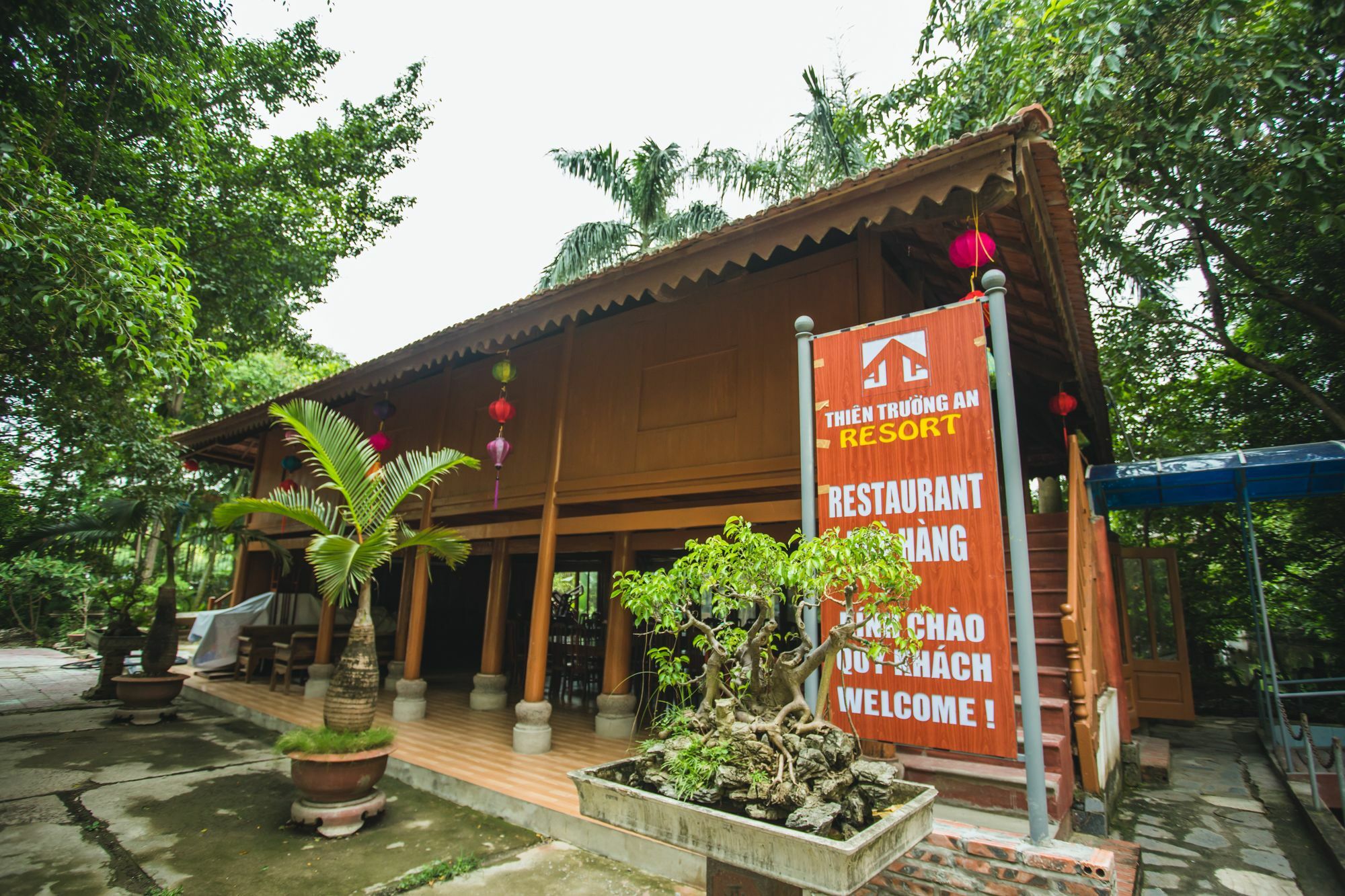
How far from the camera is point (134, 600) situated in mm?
9516

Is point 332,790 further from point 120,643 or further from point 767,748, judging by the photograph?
point 120,643

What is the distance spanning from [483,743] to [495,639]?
65.8 inches

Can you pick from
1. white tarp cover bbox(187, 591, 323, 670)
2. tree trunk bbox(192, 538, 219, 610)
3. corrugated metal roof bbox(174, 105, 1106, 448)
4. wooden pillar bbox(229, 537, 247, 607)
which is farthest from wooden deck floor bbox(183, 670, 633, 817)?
tree trunk bbox(192, 538, 219, 610)

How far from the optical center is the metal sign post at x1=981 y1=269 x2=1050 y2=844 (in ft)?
9.00

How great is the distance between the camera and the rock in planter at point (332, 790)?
4.57 metres

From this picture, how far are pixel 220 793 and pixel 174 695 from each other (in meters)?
4.13

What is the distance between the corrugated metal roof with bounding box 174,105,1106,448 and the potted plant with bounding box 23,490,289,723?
15.1 ft

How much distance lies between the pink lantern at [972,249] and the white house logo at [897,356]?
85 centimetres

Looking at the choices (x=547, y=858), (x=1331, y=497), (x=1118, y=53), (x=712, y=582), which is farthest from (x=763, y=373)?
(x=1331, y=497)

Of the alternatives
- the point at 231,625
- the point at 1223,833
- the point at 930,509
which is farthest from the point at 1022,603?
the point at 231,625

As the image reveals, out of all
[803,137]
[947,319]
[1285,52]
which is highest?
[803,137]

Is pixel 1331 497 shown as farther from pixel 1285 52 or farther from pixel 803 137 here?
pixel 803 137

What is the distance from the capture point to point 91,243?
457cm

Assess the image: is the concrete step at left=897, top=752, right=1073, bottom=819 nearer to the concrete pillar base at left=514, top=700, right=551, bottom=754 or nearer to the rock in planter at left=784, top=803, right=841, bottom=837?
the rock in planter at left=784, top=803, right=841, bottom=837
